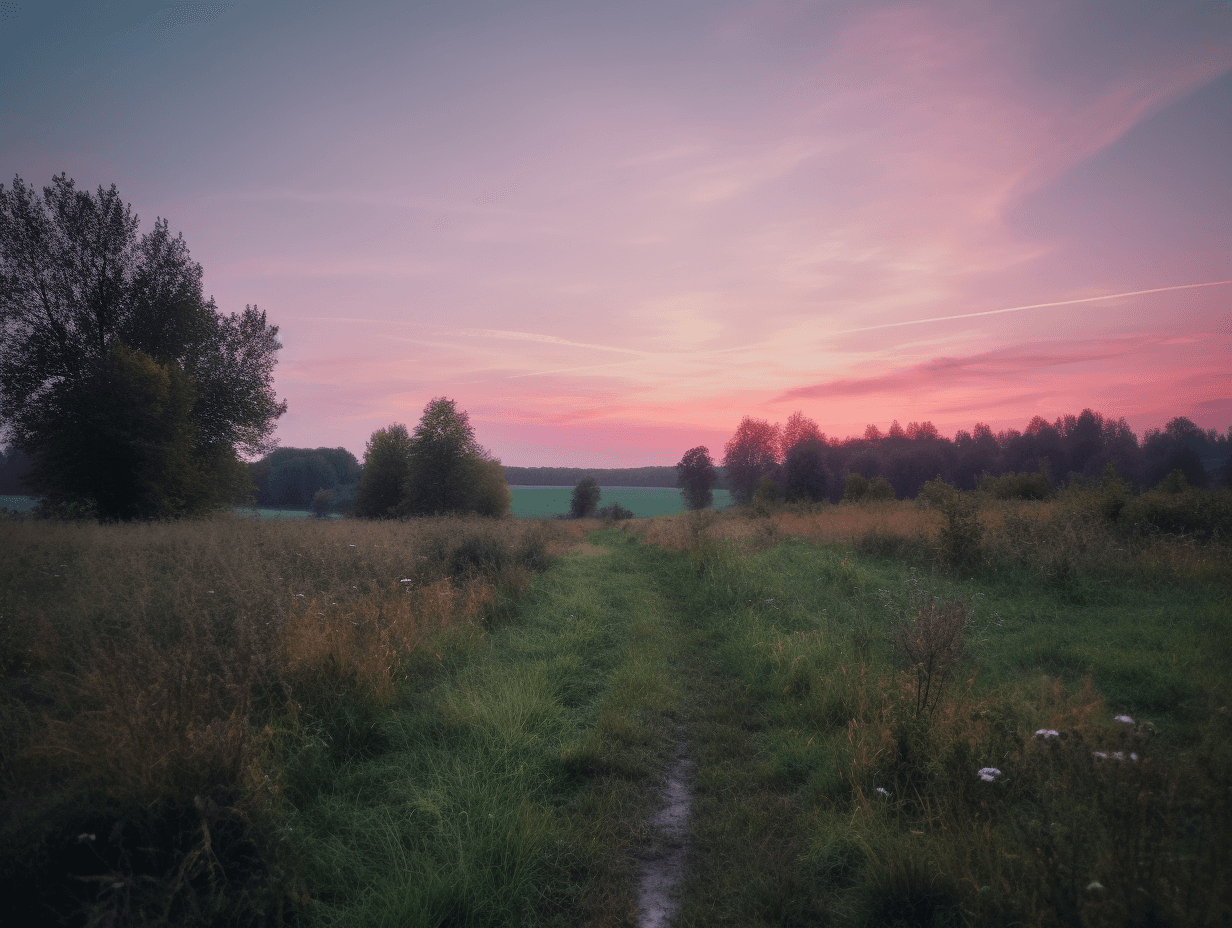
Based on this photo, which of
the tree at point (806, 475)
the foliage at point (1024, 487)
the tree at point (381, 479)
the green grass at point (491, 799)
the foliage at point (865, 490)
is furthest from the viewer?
the tree at point (806, 475)

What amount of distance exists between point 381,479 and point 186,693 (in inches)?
1356

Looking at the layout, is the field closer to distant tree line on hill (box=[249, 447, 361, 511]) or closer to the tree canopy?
the tree canopy

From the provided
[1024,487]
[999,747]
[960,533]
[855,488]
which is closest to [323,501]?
[855,488]

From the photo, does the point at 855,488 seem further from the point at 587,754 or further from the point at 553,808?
the point at 553,808

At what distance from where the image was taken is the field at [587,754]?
2703mm

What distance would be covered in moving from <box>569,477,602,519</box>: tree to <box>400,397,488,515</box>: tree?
3362 centimetres

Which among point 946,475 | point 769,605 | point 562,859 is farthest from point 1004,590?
point 946,475

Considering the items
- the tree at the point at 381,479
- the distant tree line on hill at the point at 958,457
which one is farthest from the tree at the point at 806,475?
the tree at the point at 381,479

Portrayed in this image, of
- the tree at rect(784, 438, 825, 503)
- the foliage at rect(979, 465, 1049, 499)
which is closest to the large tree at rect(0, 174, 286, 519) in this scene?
the foliage at rect(979, 465, 1049, 499)

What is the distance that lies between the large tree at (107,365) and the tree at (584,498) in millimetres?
47008

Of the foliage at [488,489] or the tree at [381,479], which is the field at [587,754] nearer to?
the foliage at [488,489]

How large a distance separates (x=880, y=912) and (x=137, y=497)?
23.0m

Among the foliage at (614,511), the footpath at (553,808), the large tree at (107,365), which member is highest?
the large tree at (107,365)

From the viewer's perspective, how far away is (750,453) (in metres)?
61.5
